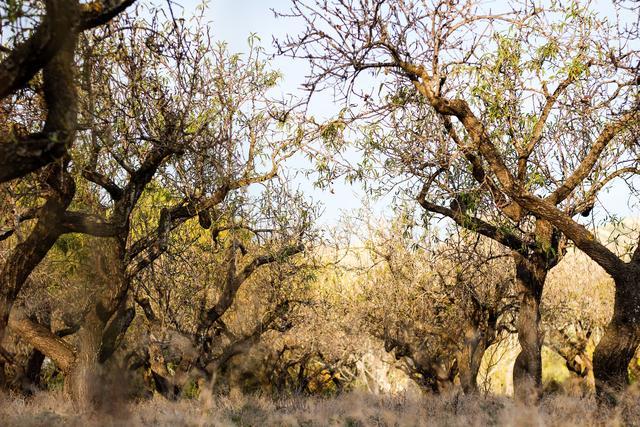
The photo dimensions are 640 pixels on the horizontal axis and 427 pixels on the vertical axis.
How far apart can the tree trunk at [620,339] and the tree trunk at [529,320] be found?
2.38 m

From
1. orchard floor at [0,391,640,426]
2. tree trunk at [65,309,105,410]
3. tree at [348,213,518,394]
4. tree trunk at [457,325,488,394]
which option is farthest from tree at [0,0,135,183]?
tree trunk at [457,325,488,394]

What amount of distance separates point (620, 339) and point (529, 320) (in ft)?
9.31

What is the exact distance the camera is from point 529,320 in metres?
13.8

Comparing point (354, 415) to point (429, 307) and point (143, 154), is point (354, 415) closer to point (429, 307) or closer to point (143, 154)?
point (143, 154)

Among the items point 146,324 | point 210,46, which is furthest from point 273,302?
point 210,46

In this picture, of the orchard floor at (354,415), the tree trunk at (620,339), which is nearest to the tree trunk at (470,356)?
the orchard floor at (354,415)

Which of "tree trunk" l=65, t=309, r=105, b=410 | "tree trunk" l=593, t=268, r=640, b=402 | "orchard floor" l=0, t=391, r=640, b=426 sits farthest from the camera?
"tree trunk" l=65, t=309, r=105, b=410

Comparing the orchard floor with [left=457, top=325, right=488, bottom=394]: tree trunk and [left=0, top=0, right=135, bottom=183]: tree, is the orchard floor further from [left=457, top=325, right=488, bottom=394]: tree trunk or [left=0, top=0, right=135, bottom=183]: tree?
[left=457, top=325, right=488, bottom=394]: tree trunk

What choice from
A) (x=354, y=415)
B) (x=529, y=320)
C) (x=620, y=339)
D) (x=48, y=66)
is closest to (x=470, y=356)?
(x=529, y=320)

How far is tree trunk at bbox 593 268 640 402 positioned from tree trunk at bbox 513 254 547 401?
238 centimetres

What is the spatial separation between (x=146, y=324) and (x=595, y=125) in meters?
19.0

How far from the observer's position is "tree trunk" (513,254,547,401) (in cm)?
1352

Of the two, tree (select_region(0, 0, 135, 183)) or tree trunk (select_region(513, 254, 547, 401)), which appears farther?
tree trunk (select_region(513, 254, 547, 401))

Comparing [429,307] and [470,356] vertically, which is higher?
[429,307]
